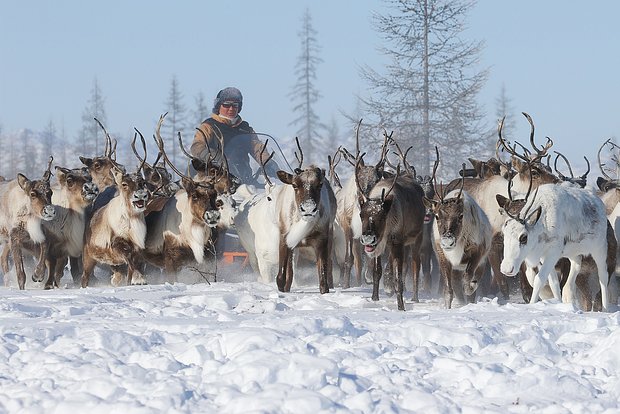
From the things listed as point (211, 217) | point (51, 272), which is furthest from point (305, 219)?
point (51, 272)

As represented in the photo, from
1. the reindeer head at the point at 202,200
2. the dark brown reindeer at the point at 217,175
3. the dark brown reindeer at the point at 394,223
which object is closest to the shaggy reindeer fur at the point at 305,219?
the dark brown reindeer at the point at 394,223

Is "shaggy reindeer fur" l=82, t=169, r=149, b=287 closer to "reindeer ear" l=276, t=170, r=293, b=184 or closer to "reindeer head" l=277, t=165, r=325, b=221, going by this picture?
"reindeer ear" l=276, t=170, r=293, b=184

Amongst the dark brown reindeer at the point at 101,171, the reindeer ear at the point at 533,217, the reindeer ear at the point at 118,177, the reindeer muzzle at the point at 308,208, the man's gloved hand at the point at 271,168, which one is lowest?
the reindeer ear at the point at 533,217

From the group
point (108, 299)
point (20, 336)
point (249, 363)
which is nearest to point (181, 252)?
point (108, 299)

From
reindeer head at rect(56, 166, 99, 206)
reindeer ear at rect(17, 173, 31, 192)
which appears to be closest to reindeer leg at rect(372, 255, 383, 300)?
reindeer head at rect(56, 166, 99, 206)

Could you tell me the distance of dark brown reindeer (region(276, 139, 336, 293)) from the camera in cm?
1189

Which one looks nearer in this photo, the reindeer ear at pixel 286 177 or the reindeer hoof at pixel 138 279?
the reindeer ear at pixel 286 177

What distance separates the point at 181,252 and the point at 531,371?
8.45 meters

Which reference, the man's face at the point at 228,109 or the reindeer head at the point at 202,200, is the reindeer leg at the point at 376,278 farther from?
the man's face at the point at 228,109

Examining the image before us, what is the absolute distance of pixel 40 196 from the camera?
571 inches

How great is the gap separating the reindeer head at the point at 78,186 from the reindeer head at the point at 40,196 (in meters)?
0.55

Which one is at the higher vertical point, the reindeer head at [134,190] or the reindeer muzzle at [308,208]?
the reindeer head at [134,190]

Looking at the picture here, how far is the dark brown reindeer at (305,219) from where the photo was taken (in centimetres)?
1189

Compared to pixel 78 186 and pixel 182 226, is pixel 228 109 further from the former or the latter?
pixel 182 226
